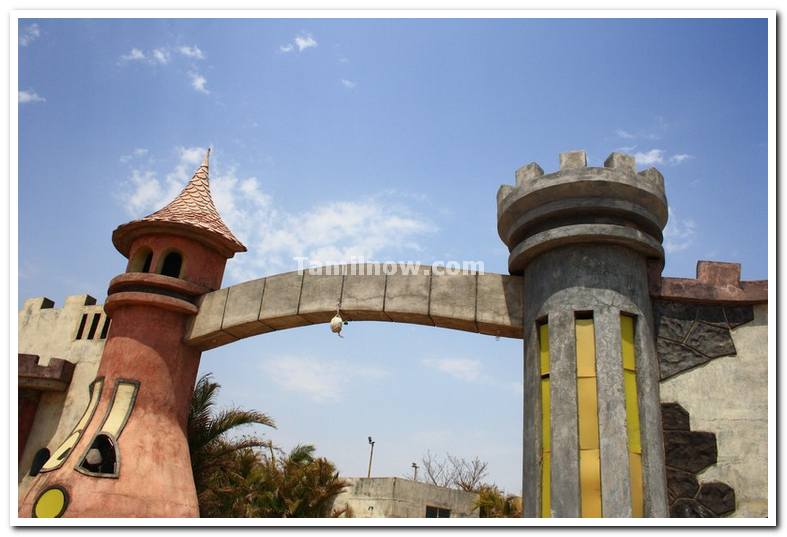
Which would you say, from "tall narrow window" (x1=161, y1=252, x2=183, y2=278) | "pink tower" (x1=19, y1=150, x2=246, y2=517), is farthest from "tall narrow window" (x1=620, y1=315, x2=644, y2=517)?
"tall narrow window" (x1=161, y1=252, x2=183, y2=278)

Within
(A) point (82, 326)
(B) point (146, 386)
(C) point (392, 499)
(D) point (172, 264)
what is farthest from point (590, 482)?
(C) point (392, 499)

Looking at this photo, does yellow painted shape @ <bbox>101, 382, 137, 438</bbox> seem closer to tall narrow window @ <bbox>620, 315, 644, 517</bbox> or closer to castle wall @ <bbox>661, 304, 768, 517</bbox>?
tall narrow window @ <bbox>620, 315, 644, 517</bbox>

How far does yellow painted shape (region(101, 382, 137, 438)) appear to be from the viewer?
8.06 metres

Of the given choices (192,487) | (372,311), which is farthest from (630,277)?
(192,487)

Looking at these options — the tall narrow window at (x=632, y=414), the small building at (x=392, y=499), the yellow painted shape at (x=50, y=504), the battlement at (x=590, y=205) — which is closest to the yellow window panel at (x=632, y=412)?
the tall narrow window at (x=632, y=414)

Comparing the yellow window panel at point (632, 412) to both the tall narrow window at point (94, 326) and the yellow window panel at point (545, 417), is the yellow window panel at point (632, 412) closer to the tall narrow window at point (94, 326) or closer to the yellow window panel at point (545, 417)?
the yellow window panel at point (545, 417)

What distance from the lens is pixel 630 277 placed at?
6426 millimetres

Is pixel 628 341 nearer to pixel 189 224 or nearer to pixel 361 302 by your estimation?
pixel 361 302

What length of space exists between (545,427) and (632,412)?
79cm

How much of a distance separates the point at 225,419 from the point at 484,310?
5688 mm

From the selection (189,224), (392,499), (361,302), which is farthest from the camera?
(392,499)

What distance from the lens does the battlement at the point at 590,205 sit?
6.32m

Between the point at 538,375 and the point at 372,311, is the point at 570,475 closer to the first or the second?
the point at 538,375

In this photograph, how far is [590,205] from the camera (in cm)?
638
